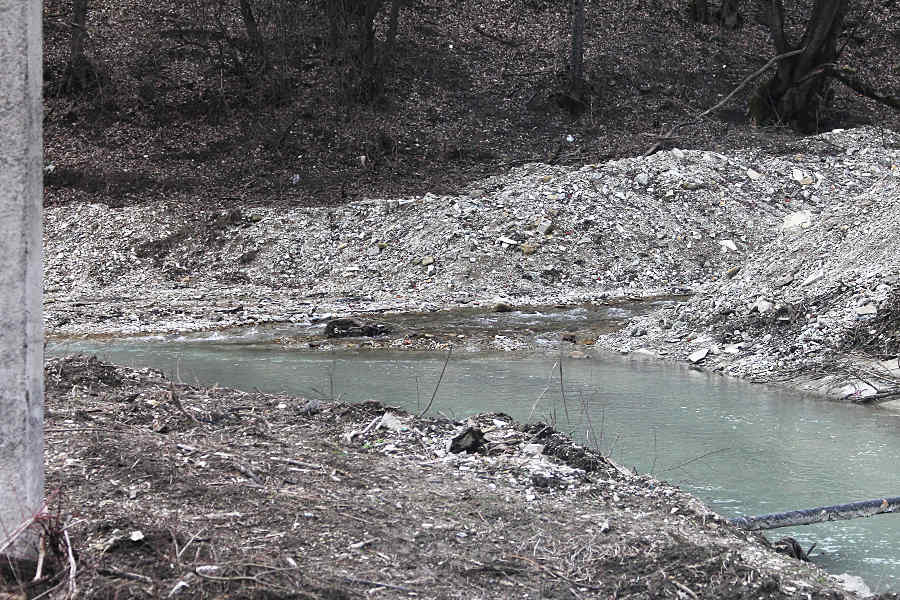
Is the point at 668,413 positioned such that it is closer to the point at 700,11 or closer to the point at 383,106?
the point at 383,106

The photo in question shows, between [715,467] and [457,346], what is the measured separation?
4.95m

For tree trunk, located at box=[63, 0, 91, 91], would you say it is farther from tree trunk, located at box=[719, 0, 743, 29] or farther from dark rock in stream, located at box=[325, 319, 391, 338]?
tree trunk, located at box=[719, 0, 743, 29]

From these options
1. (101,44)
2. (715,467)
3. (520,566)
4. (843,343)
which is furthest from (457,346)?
(101,44)

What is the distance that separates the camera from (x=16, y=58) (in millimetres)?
2715

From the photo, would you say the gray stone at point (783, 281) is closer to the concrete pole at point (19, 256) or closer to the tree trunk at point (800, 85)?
the concrete pole at point (19, 256)

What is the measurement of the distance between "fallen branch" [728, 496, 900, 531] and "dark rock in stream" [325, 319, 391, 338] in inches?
278

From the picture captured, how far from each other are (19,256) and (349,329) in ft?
27.2

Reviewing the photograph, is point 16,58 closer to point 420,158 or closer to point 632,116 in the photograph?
point 420,158

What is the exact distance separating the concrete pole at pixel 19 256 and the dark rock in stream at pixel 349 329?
8.09 m

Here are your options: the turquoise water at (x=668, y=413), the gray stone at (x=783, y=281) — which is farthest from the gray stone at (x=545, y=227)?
the gray stone at (x=783, y=281)

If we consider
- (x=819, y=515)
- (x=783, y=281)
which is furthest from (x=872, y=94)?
(x=783, y=281)

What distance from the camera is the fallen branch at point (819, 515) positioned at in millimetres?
4336

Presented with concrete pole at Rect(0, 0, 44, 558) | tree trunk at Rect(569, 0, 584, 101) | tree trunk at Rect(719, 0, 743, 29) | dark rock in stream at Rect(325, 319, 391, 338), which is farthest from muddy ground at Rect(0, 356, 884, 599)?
tree trunk at Rect(719, 0, 743, 29)

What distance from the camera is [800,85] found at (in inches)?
756
